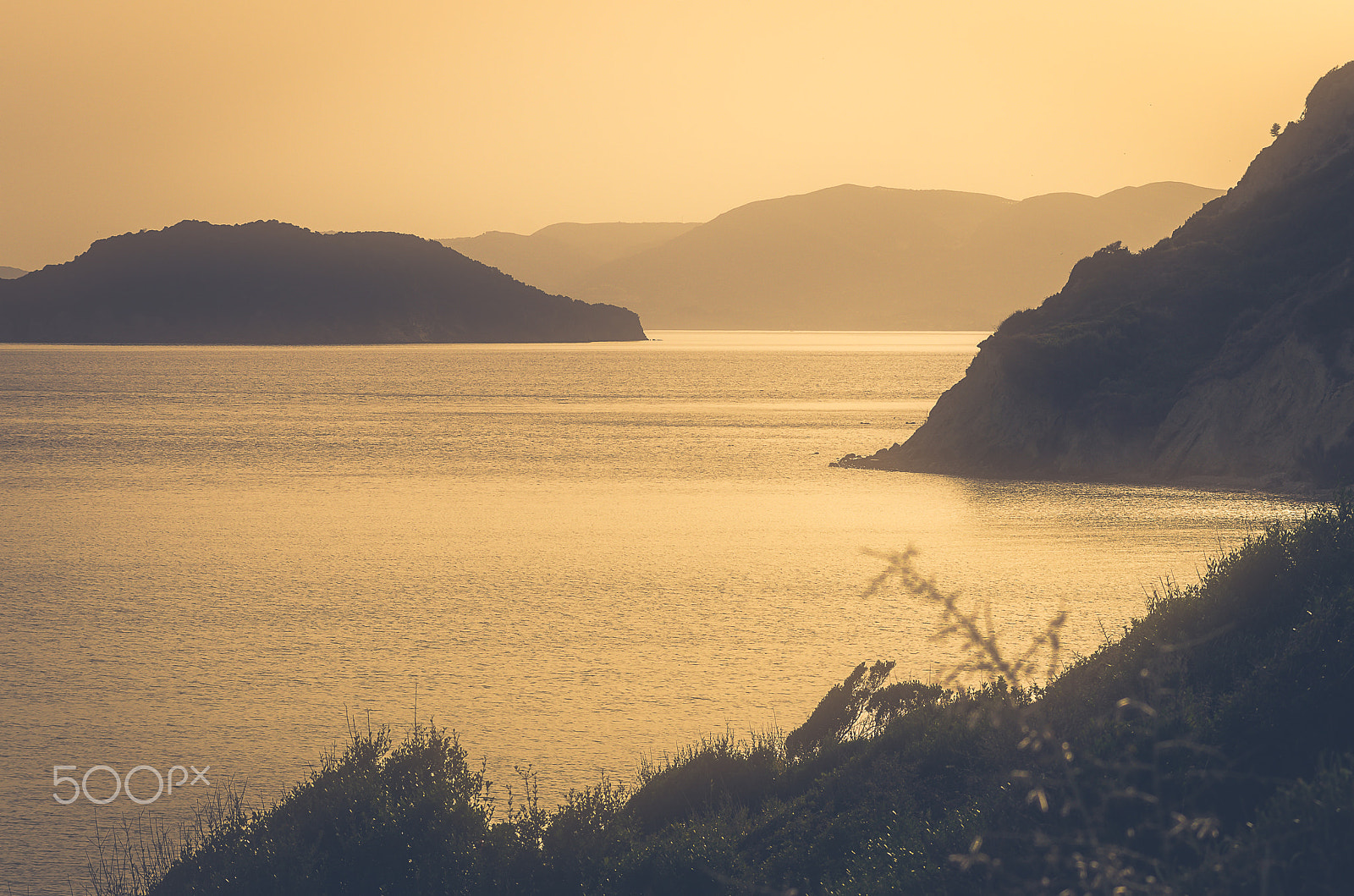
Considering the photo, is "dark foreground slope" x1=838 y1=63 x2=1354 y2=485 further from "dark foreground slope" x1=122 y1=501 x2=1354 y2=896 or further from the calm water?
"dark foreground slope" x1=122 y1=501 x2=1354 y2=896

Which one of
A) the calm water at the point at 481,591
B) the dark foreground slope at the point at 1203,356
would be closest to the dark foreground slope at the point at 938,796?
the calm water at the point at 481,591

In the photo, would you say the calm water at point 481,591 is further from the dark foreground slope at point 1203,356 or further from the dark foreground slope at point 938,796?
the dark foreground slope at point 1203,356

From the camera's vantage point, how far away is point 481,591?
2997cm

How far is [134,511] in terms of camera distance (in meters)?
46.5

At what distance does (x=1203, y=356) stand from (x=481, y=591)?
3899 centimetres

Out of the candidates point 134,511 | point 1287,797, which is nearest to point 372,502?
point 134,511

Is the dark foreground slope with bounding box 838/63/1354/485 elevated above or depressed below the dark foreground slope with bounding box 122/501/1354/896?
above

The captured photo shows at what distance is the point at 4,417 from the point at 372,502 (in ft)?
225

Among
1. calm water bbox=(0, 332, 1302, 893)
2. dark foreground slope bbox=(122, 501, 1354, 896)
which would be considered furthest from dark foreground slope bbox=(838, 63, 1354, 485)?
dark foreground slope bbox=(122, 501, 1354, 896)

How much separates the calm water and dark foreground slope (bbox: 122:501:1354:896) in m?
1.70

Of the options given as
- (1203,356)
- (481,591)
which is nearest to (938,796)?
(481,591)

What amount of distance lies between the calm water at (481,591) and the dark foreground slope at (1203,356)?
12.9 ft

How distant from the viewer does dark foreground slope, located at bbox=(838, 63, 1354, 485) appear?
46625 millimetres

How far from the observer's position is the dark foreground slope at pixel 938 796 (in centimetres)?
920
